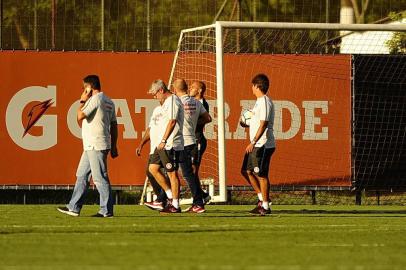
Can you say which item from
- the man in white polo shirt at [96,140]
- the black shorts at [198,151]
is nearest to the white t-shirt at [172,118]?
the man in white polo shirt at [96,140]

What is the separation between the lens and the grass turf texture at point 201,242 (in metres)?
9.96

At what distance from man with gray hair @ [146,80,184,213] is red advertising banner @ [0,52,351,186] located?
18.9 ft

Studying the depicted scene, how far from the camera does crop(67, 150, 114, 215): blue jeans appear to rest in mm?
16625

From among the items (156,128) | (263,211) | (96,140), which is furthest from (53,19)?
(96,140)

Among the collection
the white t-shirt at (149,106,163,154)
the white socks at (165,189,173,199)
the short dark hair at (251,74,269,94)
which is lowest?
the white socks at (165,189,173,199)

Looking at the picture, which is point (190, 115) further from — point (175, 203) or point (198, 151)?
point (198, 151)

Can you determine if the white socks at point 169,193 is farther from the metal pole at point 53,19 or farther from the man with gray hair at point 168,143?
the metal pole at point 53,19

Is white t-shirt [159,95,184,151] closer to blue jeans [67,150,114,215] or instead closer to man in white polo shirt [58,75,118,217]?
man in white polo shirt [58,75,118,217]

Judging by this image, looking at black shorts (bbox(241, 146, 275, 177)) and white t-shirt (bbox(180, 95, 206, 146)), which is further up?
white t-shirt (bbox(180, 95, 206, 146))

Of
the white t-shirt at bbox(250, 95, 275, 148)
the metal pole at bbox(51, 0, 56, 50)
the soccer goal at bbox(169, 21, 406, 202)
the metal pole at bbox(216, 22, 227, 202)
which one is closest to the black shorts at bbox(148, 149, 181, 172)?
the white t-shirt at bbox(250, 95, 275, 148)

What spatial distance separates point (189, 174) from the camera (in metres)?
18.4

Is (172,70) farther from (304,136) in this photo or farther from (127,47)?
(127,47)

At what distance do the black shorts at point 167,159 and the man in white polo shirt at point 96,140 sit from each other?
3.62ft

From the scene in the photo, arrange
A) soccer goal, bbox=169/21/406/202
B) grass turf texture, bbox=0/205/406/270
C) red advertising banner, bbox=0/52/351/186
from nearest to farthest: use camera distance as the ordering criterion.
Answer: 1. grass turf texture, bbox=0/205/406/270
2. red advertising banner, bbox=0/52/351/186
3. soccer goal, bbox=169/21/406/202
